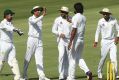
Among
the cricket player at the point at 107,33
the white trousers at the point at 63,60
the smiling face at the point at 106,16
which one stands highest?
the smiling face at the point at 106,16

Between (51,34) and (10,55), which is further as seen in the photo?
(51,34)

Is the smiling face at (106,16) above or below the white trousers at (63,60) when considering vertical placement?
above

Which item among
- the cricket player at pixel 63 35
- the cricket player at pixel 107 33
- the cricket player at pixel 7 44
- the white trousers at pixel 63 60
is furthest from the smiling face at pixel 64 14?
the cricket player at pixel 7 44

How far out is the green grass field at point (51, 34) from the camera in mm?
21156

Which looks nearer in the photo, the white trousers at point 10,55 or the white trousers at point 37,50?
the white trousers at point 10,55

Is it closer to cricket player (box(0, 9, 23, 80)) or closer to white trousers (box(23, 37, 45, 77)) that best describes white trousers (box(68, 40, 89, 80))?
white trousers (box(23, 37, 45, 77))

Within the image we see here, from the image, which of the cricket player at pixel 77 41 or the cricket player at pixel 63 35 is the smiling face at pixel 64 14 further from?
the cricket player at pixel 77 41

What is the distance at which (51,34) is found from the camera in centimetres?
3394

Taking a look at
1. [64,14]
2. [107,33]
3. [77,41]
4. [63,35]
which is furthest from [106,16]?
[77,41]

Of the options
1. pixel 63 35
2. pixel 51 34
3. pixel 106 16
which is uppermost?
pixel 106 16

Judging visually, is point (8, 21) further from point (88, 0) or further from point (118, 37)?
point (88, 0)

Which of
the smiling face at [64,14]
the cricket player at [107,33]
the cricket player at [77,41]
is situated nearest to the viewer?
the cricket player at [77,41]

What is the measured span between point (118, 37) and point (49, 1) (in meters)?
36.4

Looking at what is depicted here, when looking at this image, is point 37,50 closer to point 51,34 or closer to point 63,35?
point 63,35
